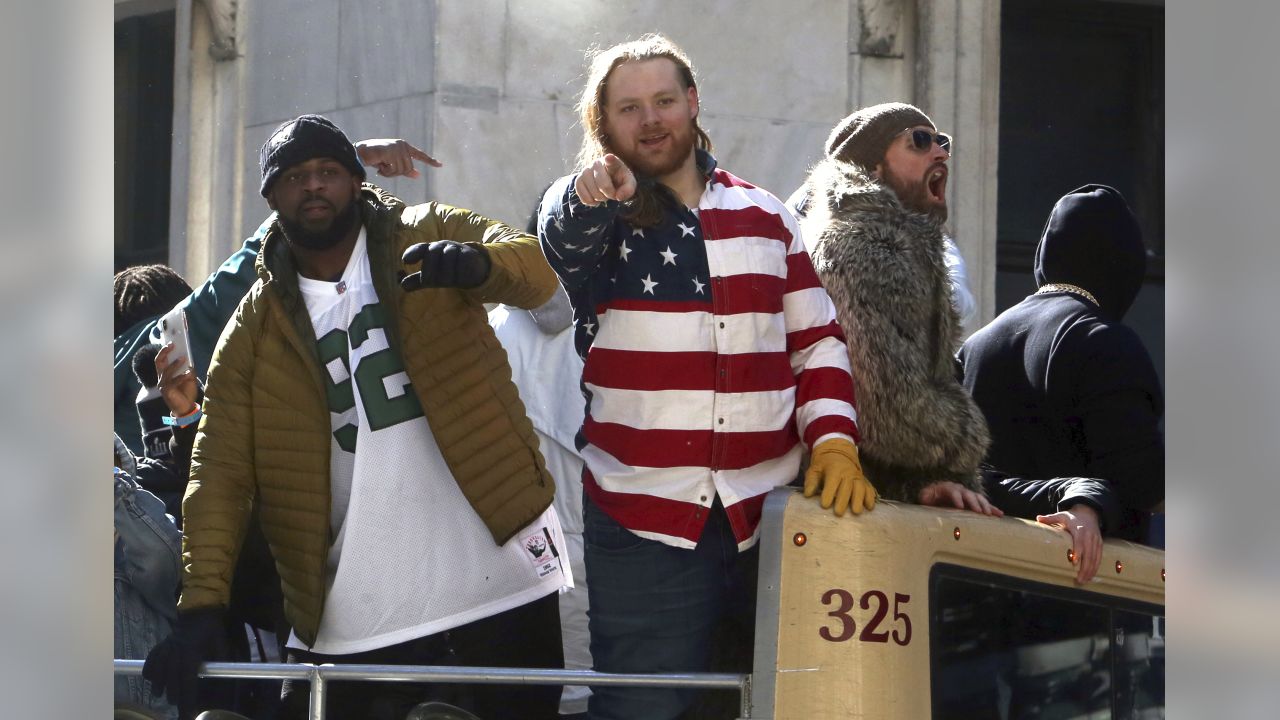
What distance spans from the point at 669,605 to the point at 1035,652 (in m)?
0.68

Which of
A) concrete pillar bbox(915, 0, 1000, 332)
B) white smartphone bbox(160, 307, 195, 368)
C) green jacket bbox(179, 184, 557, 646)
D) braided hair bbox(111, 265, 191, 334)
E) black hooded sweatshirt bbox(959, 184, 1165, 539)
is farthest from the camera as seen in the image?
concrete pillar bbox(915, 0, 1000, 332)

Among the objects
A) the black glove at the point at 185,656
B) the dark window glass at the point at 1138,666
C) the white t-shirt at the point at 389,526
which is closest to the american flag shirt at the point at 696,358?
the white t-shirt at the point at 389,526

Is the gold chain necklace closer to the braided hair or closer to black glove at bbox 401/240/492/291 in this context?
black glove at bbox 401/240/492/291

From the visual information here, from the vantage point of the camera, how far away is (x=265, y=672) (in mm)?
2982

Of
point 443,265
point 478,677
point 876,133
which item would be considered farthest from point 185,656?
point 876,133

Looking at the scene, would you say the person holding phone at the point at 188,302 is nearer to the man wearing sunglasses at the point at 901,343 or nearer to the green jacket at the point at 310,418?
the green jacket at the point at 310,418

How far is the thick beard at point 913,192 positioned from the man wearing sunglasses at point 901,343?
204mm

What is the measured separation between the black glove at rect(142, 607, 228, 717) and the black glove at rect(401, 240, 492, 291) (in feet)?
2.51

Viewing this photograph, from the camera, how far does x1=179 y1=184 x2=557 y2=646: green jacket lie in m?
3.50

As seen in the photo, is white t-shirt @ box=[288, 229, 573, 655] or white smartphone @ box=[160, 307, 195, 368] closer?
white t-shirt @ box=[288, 229, 573, 655]

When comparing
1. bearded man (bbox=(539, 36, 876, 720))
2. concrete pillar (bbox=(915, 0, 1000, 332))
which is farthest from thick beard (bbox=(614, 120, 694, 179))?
concrete pillar (bbox=(915, 0, 1000, 332))

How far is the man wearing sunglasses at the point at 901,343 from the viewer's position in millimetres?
3572
